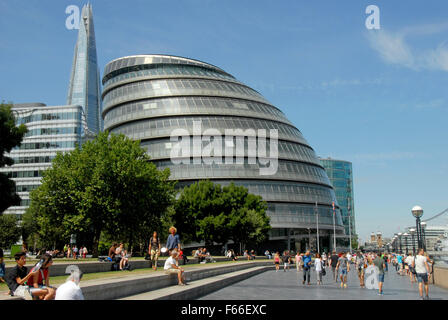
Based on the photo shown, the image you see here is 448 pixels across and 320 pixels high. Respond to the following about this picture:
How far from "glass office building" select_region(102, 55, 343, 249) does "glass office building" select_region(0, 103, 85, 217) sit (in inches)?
1520

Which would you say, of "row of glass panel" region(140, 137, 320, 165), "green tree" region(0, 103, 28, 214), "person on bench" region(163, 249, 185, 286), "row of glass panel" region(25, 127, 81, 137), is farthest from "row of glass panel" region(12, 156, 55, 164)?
"person on bench" region(163, 249, 185, 286)

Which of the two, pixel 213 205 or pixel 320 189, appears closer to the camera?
pixel 213 205

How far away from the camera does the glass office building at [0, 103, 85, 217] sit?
392 feet

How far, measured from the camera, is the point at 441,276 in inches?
1069

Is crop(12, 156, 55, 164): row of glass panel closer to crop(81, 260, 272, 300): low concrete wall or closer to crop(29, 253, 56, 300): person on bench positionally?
crop(81, 260, 272, 300): low concrete wall

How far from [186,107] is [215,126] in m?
6.51

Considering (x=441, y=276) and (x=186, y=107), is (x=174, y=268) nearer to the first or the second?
(x=441, y=276)

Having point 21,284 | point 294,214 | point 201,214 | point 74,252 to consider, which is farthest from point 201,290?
point 294,214

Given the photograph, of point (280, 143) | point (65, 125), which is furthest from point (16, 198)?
point (65, 125)

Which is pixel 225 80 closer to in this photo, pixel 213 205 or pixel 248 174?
pixel 248 174

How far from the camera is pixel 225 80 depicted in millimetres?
85250
